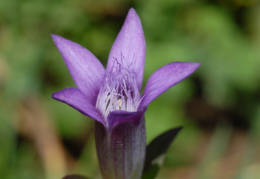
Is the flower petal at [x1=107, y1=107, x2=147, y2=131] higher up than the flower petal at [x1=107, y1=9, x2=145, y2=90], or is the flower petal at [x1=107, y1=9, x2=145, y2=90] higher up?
the flower petal at [x1=107, y1=9, x2=145, y2=90]

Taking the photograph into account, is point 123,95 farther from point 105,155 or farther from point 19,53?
point 19,53

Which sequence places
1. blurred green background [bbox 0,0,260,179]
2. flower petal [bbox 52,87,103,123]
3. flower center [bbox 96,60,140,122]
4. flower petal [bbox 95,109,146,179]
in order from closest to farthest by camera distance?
flower petal [bbox 52,87,103,123] → flower petal [bbox 95,109,146,179] → flower center [bbox 96,60,140,122] → blurred green background [bbox 0,0,260,179]

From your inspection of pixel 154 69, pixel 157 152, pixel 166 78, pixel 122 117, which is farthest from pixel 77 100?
pixel 154 69

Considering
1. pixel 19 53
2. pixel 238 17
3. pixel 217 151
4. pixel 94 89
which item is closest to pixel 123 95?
pixel 94 89

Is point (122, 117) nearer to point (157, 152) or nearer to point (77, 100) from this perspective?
point (77, 100)

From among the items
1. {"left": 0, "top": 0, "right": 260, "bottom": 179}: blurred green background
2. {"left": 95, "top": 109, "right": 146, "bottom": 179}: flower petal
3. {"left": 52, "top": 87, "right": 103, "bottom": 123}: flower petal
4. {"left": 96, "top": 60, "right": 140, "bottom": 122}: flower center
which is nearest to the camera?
{"left": 52, "top": 87, "right": 103, "bottom": 123}: flower petal

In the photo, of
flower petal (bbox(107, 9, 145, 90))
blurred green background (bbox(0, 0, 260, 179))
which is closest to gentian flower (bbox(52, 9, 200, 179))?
flower petal (bbox(107, 9, 145, 90))

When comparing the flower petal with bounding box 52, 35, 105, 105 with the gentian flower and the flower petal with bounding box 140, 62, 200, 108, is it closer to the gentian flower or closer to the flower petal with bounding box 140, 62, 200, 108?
the gentian flower
